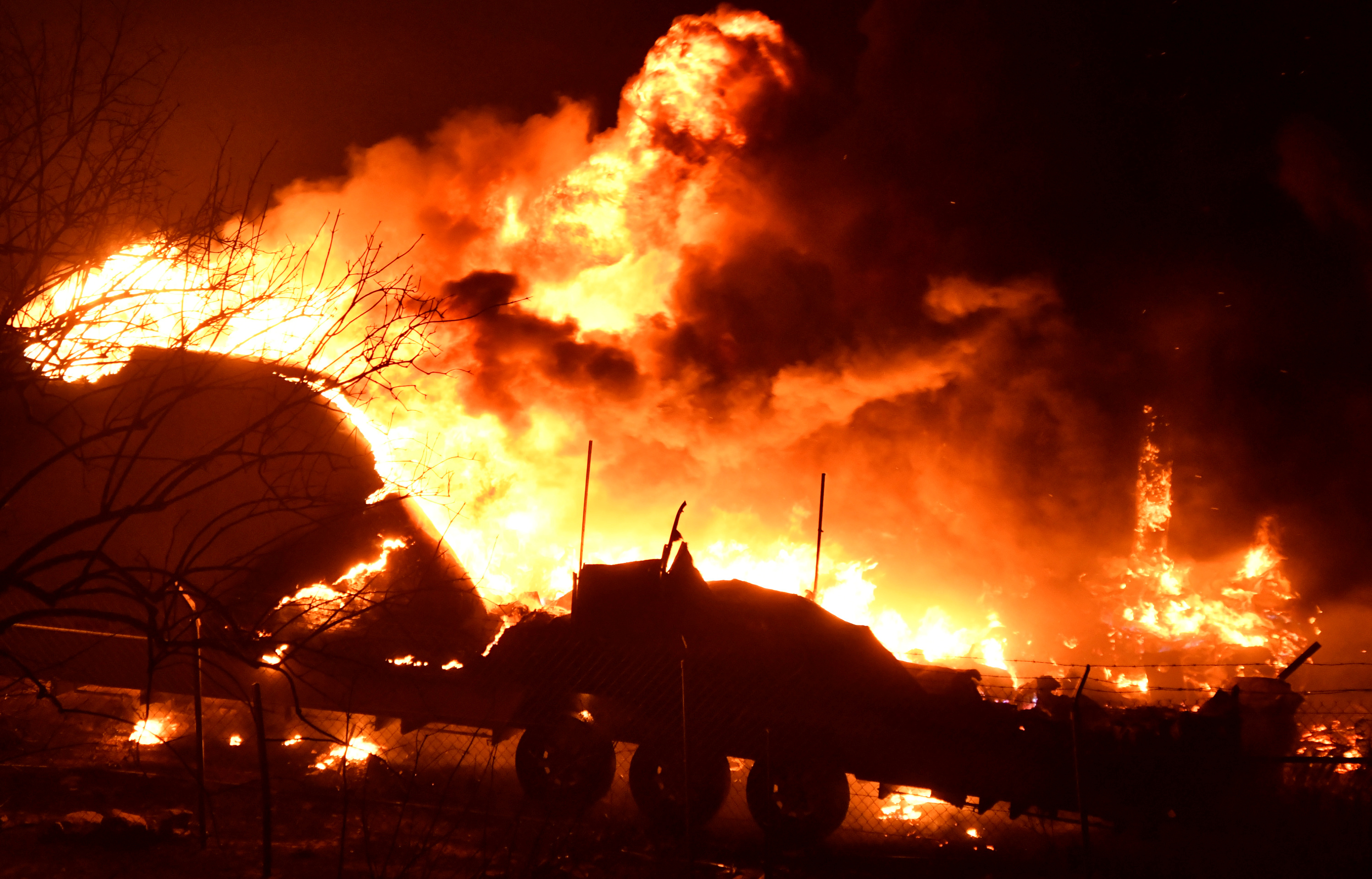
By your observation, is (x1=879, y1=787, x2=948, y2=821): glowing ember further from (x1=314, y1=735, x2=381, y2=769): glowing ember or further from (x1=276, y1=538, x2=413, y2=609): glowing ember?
(x1=276, y1=538, x2=413, y2=609): glowing ember

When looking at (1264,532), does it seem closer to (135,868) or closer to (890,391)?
(890,391)

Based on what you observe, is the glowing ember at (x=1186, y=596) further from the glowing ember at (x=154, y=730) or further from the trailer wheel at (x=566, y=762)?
the glowing ember at (x=154, y=730)

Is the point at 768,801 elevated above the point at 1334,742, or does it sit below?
below

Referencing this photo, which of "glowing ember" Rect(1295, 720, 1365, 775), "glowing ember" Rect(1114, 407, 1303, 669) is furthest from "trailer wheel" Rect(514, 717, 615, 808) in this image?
"glowing ember" Rect(1114, 407, 1303, 669)

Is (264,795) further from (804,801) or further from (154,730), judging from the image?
(154,730)

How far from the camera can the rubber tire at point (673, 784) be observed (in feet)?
26.6

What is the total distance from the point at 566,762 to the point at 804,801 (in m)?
2.49

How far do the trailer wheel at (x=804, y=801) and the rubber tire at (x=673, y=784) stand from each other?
383 mm

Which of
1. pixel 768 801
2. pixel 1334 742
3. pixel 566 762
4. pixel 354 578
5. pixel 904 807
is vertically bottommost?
pixel 904 807

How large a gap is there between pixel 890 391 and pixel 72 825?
16187 mm

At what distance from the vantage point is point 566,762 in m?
8.39

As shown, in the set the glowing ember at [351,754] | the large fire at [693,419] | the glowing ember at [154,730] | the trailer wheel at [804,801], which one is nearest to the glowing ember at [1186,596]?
the large fire at [693,419]

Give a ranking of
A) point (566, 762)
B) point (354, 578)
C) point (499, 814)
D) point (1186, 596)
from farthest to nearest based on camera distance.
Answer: point (1186, 596) < point (354, 578) < point (566, 762) < point (499, 814)

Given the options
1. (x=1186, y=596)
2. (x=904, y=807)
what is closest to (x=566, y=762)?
(x=904, y=807)
